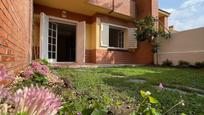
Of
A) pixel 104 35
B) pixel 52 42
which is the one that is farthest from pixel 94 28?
pixel 52 42

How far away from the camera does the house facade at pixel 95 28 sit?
10.8 metres

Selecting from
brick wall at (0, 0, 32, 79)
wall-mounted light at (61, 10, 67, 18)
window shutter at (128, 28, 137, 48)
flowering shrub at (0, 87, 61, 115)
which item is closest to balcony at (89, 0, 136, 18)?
window shutter at (128, 28, 137, 48)

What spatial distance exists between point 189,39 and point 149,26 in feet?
7.07

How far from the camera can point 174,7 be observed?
19.0 m

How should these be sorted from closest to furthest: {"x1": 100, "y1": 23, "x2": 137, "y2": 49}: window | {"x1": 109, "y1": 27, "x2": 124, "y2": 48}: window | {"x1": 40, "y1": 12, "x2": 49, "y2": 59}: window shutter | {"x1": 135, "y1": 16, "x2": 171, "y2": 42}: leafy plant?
{"x1": 40, "y1": 12, "x2": 49, "y2": 59}: window shutter < {"x1": 135, "y1": 16, "x2": 171, "y2": 42}: leafy plant < {"x1": 100, "y1": 23, "x2": 137, "y2": 49}: window < {"x1": 109, "y1": 27, "x2": 124, "y2": 48}: window

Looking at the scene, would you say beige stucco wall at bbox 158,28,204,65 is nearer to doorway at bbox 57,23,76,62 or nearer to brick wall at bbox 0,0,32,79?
doorway at bbox 57,23,76,62

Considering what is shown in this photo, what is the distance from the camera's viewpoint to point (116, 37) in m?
14.1

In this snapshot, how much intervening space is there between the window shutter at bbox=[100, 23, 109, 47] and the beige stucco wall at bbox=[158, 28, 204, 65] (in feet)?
10.3

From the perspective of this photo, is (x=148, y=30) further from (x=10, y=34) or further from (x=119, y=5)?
(x=10, y=34)

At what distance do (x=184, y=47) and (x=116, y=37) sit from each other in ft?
12.9

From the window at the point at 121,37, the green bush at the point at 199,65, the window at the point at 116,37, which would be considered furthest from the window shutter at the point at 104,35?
the green bush at the point at 199,65

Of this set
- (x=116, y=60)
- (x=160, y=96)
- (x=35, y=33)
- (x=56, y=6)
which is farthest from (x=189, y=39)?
(x=160, y=96)

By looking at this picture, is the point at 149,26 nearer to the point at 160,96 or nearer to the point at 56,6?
the point at 56,6

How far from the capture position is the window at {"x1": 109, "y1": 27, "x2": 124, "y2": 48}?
1388 cm
